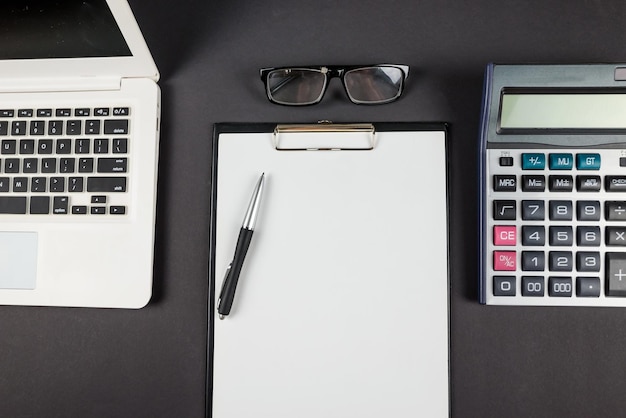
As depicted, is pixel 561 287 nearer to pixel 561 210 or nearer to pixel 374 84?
pixel 561 210

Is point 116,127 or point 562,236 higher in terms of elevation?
point 116,127

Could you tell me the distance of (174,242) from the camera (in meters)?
0.58

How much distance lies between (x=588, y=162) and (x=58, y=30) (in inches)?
21.5

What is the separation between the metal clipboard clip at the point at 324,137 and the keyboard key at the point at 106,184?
167mm

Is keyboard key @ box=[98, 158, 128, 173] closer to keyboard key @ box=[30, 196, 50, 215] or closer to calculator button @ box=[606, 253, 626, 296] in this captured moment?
keyboard key @ box=[30, 196, 50, 215]

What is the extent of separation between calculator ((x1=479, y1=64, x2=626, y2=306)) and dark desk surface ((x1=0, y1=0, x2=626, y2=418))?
0.12 feet

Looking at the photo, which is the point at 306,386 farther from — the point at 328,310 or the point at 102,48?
the point at 102,48

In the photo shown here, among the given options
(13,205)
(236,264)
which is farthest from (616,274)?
(13,205)

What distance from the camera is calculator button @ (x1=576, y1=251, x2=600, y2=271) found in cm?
53

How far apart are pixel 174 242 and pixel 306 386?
0.21 m

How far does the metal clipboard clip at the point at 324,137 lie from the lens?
0.57 meters

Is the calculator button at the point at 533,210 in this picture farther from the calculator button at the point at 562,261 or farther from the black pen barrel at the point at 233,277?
the black pen barrel at the point at 233,277

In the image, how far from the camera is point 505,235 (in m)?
0.54

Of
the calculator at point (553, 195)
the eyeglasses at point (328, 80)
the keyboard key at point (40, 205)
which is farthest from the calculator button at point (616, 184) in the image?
the keyboard key at point (40, 205)
